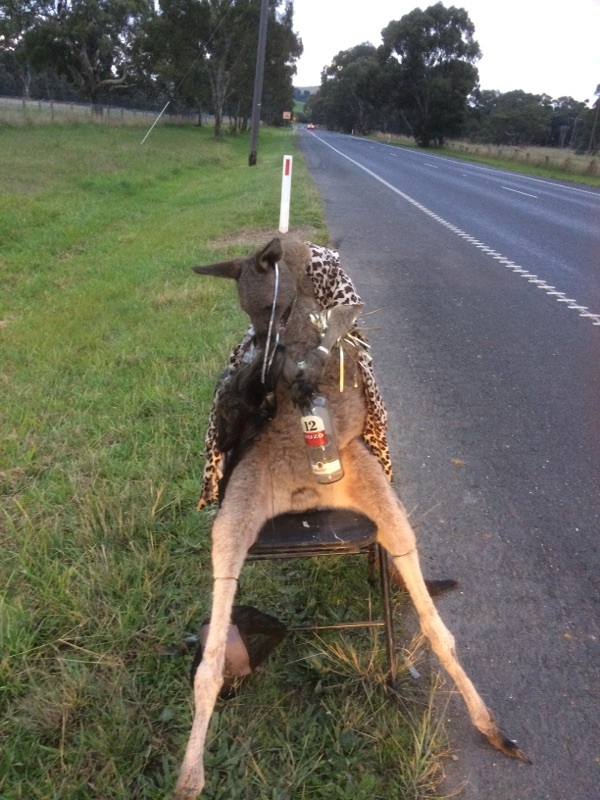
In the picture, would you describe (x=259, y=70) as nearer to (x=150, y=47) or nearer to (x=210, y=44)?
(x=210, y=44)

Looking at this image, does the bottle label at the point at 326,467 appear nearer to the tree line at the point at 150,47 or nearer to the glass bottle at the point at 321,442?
the glass bottle at the point at 321,442

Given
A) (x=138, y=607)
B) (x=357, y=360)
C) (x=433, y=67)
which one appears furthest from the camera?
(x=433, y=67)

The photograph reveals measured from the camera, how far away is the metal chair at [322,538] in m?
2.61

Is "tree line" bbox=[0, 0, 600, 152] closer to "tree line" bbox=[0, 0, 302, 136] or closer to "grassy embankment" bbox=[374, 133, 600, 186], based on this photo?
"tree line" bbox=[0, 0, 302, 136]

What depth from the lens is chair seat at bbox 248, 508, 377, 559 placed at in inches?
103

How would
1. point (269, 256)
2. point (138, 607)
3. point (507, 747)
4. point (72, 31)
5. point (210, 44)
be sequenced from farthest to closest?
point (72, 31) < point (210, 44) < point (138, 607) < point (507, 747) < point (269, 256)

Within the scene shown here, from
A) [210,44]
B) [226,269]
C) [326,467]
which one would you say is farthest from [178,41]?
[326,467]

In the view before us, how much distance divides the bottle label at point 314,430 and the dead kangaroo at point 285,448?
0.09 metres

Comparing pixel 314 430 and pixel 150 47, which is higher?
pixel 150 47

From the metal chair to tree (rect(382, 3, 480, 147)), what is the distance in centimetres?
6380

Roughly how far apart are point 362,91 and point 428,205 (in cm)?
7615

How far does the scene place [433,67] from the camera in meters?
67.2

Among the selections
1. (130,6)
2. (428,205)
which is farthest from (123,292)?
(130,6)

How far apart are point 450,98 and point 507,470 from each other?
62706mm
